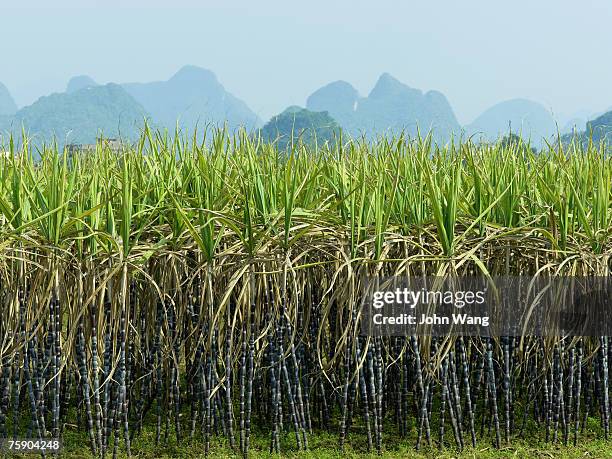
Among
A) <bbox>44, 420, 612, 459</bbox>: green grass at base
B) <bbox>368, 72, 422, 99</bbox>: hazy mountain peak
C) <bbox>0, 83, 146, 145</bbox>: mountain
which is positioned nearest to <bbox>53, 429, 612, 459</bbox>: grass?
<bbox>44, 420, 612, 459</bbox>: green grass at base

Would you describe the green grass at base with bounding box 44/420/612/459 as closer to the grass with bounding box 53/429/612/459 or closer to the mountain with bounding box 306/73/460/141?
the grass with bounding box 53/429/612/459

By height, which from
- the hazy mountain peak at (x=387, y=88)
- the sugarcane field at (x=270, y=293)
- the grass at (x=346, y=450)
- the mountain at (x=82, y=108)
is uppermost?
the hazy mountain peak at (x=387, y=88)

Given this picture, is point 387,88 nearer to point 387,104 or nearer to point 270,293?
point 387,104

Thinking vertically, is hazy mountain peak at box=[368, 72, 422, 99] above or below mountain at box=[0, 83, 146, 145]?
above

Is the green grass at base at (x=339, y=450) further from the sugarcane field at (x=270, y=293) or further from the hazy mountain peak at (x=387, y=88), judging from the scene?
the hazy mountain peak at (x=387, y=88)

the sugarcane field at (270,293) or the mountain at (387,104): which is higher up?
the mountain at (387,104)

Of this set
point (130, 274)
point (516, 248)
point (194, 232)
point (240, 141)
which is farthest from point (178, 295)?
point (516, 248)

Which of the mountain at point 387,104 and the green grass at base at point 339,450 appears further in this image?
the mountain at point 387,104

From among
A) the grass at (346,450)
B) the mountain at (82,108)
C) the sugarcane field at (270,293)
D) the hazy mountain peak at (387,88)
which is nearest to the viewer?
the sugarcane field at (270,293)

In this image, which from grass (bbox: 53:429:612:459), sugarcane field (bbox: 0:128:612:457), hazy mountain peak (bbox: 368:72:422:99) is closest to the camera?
sugarcane field (bbox: 0:128:612:457)

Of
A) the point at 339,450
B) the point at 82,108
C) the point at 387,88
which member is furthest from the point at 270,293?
the point at 387,88

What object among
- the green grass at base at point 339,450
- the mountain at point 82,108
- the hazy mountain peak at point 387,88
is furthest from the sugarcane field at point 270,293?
the hazy mountain peak at point 387,88

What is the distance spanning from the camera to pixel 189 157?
3779 mm

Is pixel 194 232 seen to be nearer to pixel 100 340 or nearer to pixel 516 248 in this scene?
pixel 100 340
